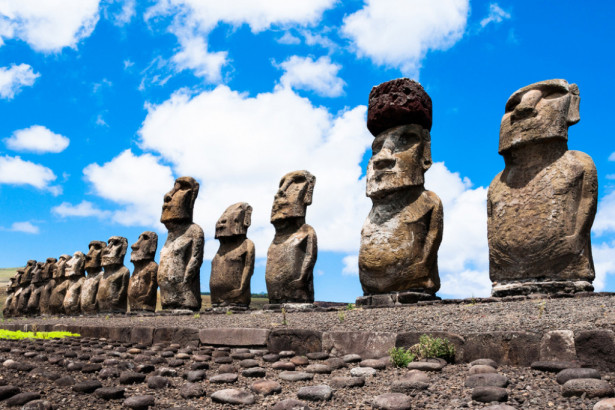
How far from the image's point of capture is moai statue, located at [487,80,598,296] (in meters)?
7.11

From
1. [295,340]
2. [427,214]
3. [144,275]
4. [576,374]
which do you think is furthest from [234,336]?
[144,275]

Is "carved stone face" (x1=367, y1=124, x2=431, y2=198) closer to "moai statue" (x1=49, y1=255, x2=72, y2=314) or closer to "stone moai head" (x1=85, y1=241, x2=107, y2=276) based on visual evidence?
"stone moai head" (x1=85, y1=241, x2=107, y2=276)

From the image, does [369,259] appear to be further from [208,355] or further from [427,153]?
[208,355]

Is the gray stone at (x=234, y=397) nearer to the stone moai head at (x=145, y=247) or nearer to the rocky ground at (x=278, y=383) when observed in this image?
the rocky ground at (x=278, y=383)

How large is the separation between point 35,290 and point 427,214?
68.7ft

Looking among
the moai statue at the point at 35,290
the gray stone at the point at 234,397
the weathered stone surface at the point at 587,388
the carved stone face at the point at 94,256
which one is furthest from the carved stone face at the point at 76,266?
the weathered stone surface at the point at 587,388

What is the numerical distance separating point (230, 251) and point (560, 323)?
359 inches

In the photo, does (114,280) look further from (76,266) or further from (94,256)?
(76,266)

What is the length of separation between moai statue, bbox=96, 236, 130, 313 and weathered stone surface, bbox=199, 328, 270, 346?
10.6 metres

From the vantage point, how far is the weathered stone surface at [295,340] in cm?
581

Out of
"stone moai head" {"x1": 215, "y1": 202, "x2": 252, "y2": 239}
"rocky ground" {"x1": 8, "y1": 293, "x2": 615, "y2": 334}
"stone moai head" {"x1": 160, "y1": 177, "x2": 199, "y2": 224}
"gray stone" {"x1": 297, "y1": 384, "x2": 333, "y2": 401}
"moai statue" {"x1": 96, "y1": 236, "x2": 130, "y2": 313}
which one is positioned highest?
"stone moai head" {"x1": 160, "y1": 177, "x2": 199, "y2": 224}

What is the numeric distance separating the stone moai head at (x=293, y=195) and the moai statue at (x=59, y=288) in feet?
A: 43.7

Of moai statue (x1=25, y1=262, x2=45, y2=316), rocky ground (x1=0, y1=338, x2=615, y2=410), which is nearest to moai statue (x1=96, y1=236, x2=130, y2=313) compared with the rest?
moai statue (x1=25, y1=262, x2=45, y2=316)

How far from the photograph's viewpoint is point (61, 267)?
21.6 metres
